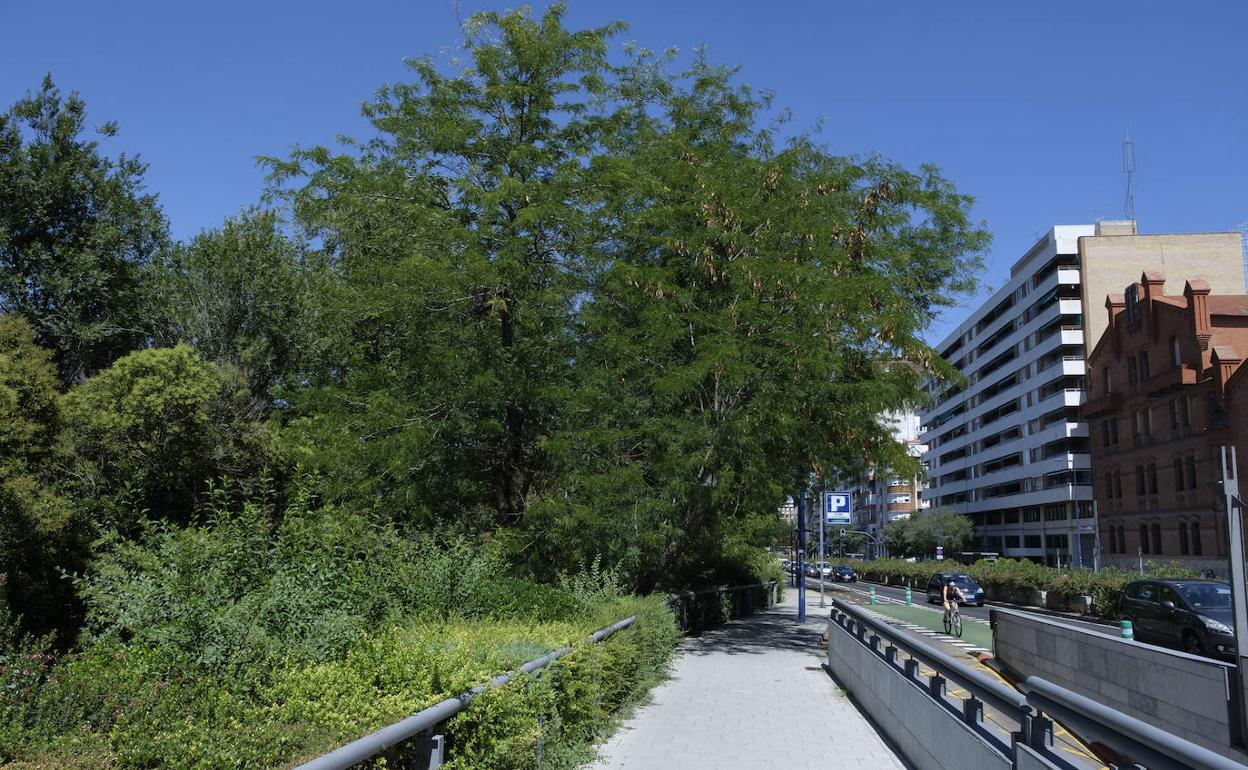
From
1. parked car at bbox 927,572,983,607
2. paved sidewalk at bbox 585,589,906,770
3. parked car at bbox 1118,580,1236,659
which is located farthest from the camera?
parked car at bbox 927,572,983,607

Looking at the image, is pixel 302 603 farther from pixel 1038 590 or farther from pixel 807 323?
pixel 1038 590

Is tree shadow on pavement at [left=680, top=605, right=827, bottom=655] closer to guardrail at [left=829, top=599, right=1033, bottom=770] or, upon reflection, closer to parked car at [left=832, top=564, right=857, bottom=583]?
guardrail at [left=829, top=599, right=1033, bottom=770]

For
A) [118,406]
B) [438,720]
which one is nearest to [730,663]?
[438,720]

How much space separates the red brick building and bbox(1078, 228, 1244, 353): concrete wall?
9.33 m

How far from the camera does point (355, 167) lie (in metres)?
18.4

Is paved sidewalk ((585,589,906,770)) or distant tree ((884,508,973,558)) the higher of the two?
distant tree ((884,508,973,558))

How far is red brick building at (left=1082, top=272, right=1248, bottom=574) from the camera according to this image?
5412cm

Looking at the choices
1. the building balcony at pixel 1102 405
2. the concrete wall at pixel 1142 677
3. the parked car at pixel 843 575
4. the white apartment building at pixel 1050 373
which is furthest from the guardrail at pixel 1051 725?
the parked car at pixel 843 575

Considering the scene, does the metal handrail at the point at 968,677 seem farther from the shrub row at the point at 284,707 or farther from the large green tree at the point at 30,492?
the large green tree at the point at 30,492

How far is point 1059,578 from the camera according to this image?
3894cm

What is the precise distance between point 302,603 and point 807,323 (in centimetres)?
1137

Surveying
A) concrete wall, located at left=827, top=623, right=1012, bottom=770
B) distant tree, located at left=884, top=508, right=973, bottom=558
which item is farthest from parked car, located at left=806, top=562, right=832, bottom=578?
concrete wall, located at left=827, top=623, right=1012, bottom=770

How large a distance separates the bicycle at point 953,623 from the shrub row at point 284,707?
70.7ft

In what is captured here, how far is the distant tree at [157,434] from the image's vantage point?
84.9 ft
